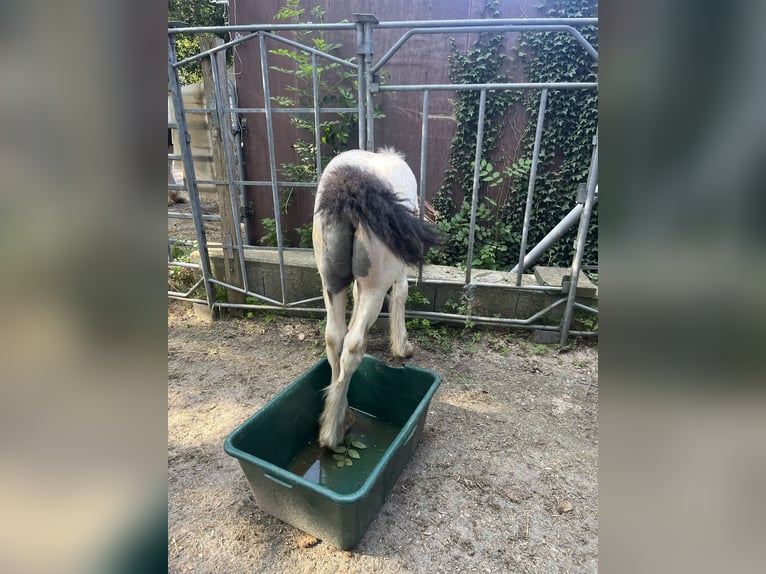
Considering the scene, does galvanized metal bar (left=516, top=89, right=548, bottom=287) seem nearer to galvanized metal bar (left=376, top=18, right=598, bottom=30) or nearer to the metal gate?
the metal gate

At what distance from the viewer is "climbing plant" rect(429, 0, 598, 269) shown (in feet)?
14.1

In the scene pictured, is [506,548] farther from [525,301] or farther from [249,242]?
[249,242]

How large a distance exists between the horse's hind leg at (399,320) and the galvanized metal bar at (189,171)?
1.66 m

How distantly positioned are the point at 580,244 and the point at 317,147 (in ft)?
6.53

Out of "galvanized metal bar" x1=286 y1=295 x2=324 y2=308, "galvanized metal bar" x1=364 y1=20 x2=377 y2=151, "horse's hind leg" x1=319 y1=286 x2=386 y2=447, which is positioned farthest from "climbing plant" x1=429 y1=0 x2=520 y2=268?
"horse's hind leg" x1=319 y1=286 x2=386 y2=447

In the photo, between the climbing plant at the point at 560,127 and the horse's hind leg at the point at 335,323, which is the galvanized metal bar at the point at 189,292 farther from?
the climbing plant at the point at 560,127

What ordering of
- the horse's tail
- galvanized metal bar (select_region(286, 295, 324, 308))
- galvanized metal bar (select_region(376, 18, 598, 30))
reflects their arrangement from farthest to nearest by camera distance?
galvanized metal bar (select_region(286, 295, 324, 308)) → galvanized metal bar (select_region(376, 18, 598, 30)) → the horse's tail

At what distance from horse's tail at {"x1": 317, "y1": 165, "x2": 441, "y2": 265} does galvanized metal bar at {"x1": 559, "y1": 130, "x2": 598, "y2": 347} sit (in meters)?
1.61

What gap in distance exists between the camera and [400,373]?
228cm

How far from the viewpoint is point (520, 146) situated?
464cm

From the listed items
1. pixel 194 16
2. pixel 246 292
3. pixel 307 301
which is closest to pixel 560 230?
pixel 307 301
